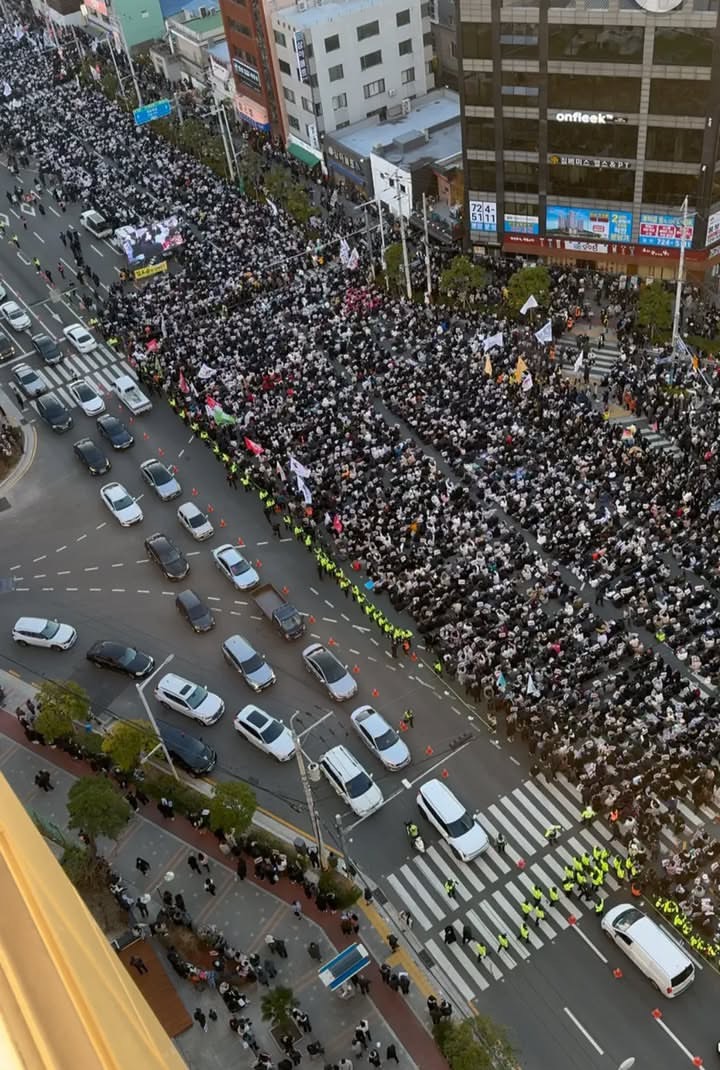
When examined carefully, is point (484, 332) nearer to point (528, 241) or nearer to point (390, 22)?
point (528, 241)

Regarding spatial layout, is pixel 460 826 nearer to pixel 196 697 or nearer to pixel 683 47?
pixel 196 697

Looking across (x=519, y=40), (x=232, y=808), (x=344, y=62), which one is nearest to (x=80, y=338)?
(x=344, y=62)

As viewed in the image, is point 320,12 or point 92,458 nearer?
point 92,458

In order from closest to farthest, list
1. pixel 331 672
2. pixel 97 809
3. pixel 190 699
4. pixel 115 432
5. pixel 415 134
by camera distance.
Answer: pixel 97 809 < pixel 190 699 < pixel 331 672 < pixel 115 432 < pixel 415 134

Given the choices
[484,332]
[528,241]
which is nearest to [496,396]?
[484,332]

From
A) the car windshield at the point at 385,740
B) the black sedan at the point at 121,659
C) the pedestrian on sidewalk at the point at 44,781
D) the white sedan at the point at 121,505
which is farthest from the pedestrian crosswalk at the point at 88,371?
the car windshield at the point at 385,740
